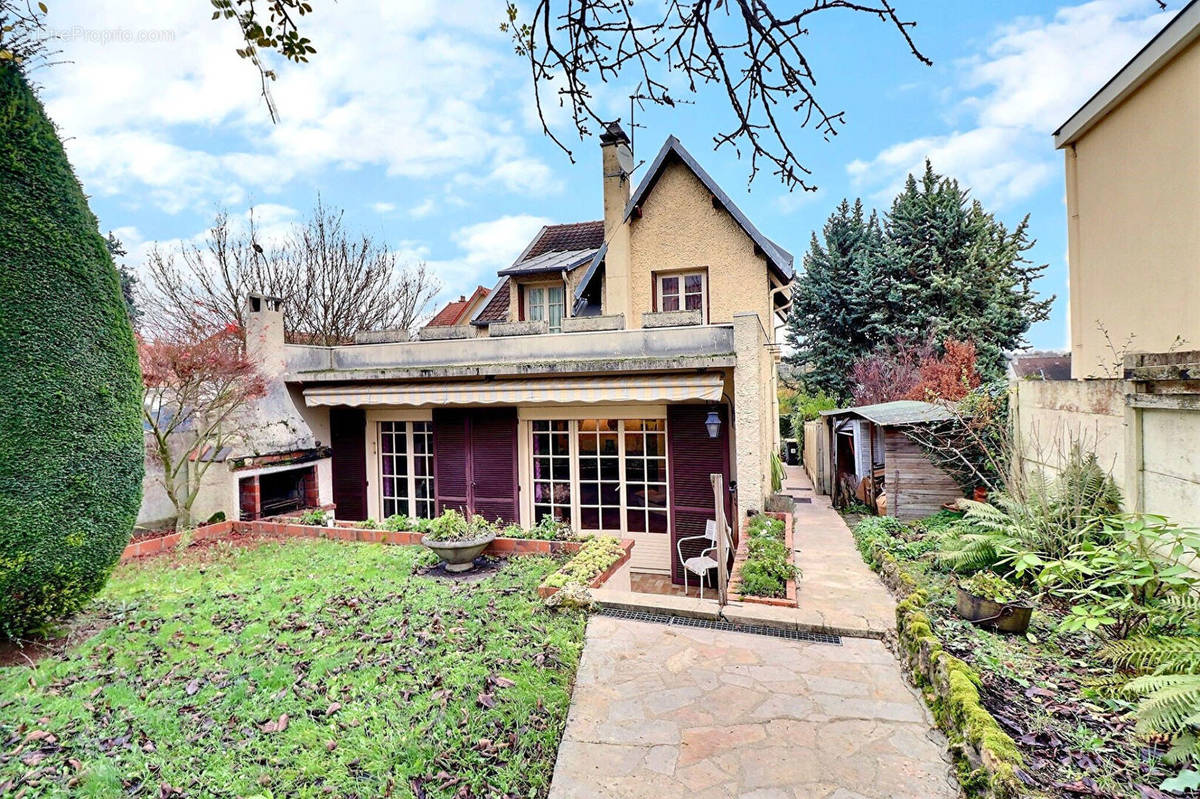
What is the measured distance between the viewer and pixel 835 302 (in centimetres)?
3872

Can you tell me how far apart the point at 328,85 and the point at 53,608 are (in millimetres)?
8048

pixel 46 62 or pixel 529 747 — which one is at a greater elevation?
pixel 46 62

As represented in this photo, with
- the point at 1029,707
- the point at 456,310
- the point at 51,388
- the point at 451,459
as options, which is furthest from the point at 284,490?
the point at 456,310

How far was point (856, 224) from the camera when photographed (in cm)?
3994

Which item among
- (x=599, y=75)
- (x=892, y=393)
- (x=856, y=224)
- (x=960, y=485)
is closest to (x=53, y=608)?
(x=599, y=75)

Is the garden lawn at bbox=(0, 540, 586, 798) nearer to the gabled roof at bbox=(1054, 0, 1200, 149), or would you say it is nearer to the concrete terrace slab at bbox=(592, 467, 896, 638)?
the concrete terrace slab at bbox=(592, 467, 896, 638)

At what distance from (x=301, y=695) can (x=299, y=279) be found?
3138cm

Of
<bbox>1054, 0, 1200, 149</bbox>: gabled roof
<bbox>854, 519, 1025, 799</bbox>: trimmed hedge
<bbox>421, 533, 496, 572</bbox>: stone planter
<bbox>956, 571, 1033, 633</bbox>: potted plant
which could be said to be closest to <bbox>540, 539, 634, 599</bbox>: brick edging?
<bbox>421, 533, 496, 572</bbox>: stone planter

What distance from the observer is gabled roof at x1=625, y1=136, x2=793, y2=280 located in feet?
63.6

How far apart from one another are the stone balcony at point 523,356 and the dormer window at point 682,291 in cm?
635

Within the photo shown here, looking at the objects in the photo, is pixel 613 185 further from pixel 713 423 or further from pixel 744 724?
pixel 744 724

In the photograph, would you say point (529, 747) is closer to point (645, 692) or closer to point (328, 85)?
point (645, 692)

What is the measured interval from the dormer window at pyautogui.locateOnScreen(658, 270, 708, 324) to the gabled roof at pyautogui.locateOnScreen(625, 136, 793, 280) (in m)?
2.28

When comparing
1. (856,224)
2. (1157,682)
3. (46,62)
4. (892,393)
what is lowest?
(1157,682)
